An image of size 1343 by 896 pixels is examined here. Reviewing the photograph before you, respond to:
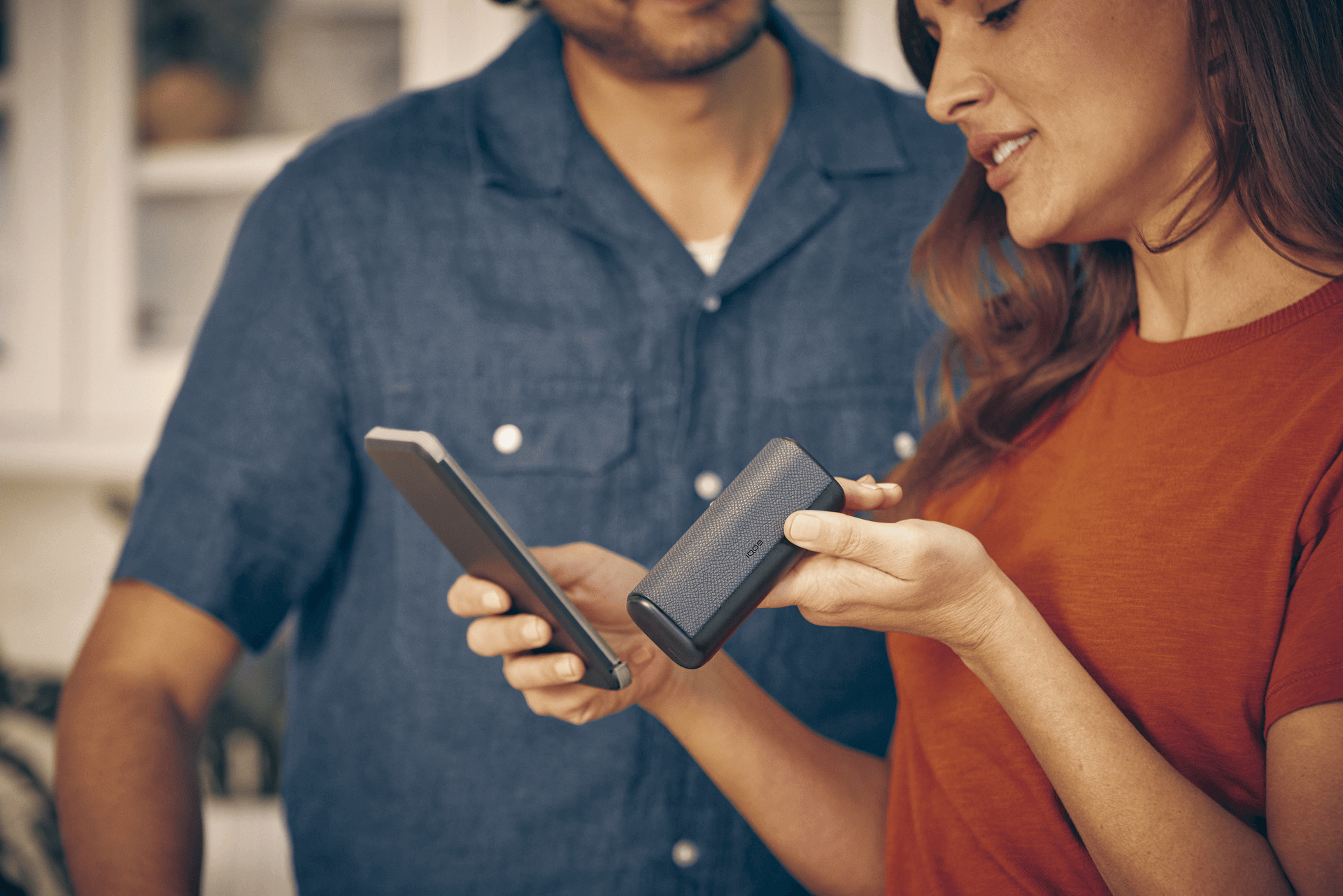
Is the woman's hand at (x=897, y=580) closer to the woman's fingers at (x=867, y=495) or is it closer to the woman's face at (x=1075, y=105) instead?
the woman's fingers at (x=867, y=495)

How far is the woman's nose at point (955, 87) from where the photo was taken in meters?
0.74

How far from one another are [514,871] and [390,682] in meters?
0.24

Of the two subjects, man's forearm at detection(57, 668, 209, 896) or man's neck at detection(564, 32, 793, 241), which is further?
man's neck at detection(564, 32, 793, 241)

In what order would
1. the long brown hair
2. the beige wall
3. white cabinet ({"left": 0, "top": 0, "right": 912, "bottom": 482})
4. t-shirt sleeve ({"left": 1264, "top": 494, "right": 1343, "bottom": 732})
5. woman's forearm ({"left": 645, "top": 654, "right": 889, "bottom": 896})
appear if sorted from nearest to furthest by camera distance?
1. t-shirt sleeve ({"left": 1264, "top": 494, "right": 1343, "bottom": 732})
2. the long brown hair
3. woman's forearm ({"left": 645, "top": 654, "right": 889, "bottom": 896})
4. white cabinet ({"left": 0, "top": 0, "right": 912, "bottom": 482})
5. the beige wall

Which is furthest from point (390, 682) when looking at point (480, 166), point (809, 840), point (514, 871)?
point (480, 166)

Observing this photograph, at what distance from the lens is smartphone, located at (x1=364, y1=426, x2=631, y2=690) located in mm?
642

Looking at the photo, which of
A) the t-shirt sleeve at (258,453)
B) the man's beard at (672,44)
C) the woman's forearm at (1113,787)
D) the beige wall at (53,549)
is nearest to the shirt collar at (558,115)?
the man's beard at (672,44)

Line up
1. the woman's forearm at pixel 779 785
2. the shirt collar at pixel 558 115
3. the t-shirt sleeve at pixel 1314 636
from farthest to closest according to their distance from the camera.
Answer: the shirt collar at pixel 558 115, the woman's forearm at pixel 779 785, the t-shirt sleeve at pixel 1314 636

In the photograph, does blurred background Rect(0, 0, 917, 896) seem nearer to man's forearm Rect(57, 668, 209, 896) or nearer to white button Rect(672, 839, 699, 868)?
man's forearm Rect(57, 668, 209, 896)

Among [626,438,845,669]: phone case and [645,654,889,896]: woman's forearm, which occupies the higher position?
[626,438,845,669]: phone case

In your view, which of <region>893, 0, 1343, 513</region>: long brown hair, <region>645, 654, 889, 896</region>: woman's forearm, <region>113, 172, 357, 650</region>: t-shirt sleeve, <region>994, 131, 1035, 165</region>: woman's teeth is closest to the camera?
<region>893, 0, 1343, 513</region>: long brown hair

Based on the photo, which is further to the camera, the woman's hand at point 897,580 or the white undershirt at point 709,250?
the white undershirt at point 709,250

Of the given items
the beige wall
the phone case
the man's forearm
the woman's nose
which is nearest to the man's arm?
the man's forearm

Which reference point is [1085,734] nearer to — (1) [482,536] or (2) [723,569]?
(2) [723,569]
